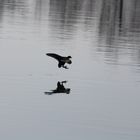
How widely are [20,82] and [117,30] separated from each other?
69.5 feet

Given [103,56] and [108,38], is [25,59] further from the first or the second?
[108,38]

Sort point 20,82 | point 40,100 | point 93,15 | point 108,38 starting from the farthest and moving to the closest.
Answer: point 93,15 < point 108,38 < point 20,82 < point 40,100

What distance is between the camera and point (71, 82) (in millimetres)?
22766

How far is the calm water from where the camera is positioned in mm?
16781

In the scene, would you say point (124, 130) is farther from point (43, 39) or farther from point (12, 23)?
point (12, 23)

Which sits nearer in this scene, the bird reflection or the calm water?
the calm water

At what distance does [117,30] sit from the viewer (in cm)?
4275

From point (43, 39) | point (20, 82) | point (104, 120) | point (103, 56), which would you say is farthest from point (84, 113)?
point (43, 39)

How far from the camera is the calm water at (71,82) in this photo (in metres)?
16.8

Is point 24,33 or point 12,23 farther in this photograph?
point 12,23

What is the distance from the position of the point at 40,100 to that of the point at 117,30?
23652 millimetres

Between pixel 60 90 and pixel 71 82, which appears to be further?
pixel 71 82

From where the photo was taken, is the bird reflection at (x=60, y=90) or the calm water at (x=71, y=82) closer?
the calm water at (x=71, y=82)

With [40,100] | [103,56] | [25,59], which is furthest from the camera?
[103,56]
